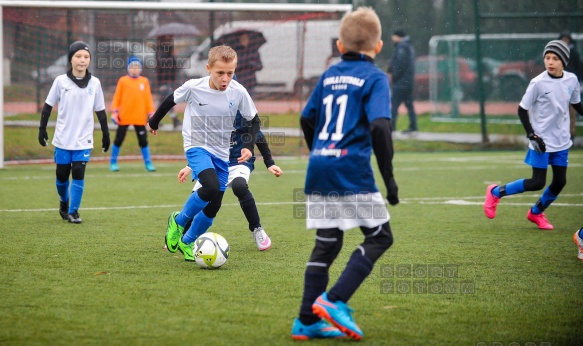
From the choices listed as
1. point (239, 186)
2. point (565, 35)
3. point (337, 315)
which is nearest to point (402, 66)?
point (565, 35)

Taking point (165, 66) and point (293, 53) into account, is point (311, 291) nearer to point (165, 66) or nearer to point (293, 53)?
point (165, 66)

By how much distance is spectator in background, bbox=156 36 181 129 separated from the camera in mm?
16578

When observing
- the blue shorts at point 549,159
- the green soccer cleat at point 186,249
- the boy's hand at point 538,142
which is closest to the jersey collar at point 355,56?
the green soccer cleat at point 186,249

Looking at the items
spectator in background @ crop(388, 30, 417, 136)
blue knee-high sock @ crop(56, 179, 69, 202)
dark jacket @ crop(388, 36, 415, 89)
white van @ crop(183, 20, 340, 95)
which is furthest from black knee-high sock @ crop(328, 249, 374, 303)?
dark jacket @ crop(388, 36, 415, 89)

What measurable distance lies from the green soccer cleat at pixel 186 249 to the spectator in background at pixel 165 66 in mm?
10450

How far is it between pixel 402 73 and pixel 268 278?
513 inches

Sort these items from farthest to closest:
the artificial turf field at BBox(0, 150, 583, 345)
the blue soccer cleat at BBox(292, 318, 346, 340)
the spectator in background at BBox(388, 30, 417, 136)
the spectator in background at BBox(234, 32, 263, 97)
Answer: the spectator in background at BBox(388, 30, 417, 136) → the spectator in background at BBox(234, 32, 263, 97) → the artificial turf field at BBox(0, 150, 583, 345) → the blue soccer cleat at BBox(292, 318, 346, 340)

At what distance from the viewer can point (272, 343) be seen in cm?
425

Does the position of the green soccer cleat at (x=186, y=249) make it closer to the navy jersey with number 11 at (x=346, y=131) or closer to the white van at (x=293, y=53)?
the navy jersey with number 11 at (x=346, y=131)

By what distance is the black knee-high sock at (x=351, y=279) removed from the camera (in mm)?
4312

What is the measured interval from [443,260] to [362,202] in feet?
7.85

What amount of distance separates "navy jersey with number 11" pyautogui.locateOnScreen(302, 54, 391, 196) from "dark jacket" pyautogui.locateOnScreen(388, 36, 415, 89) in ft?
45.3

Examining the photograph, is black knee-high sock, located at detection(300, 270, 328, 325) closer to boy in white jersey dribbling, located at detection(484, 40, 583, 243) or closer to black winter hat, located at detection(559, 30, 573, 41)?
boy in white jersey dribbling, located at detection(484, 40, 583, 243)

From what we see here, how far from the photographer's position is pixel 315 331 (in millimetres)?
4371
